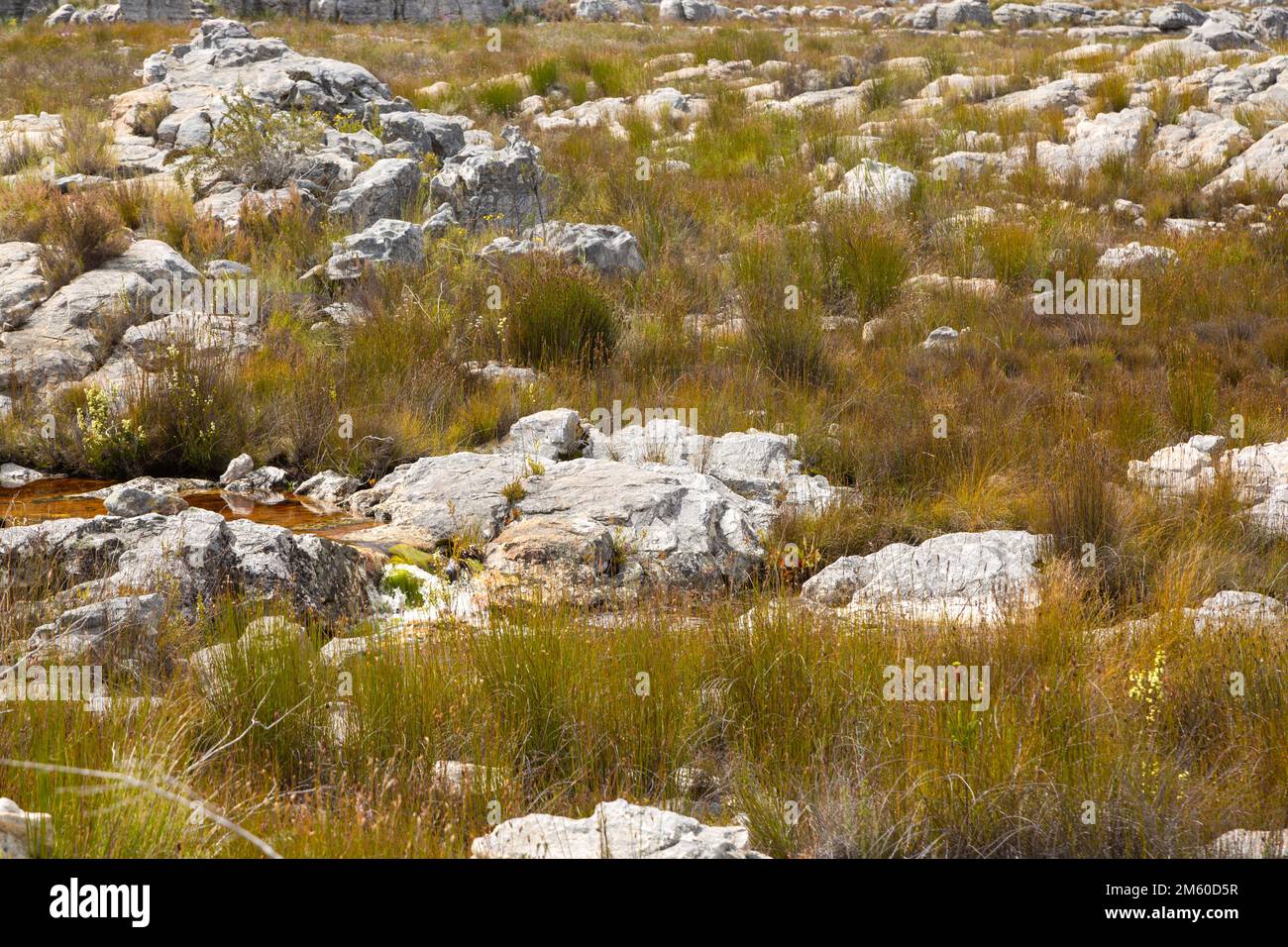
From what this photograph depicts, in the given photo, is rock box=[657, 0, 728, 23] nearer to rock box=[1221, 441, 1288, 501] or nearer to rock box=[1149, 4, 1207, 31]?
rock box=[1149, 4, 1207, 31]

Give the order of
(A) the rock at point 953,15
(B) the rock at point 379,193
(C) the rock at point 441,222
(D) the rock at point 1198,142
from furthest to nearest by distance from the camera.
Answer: (A) the rock at point 953,15 < (D) the rock at point 1198,142 < (B) the rock at point 379,193 < (C) the rock at point 441,222

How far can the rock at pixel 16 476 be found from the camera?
609 cm

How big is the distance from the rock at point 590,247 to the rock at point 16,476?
176 inches

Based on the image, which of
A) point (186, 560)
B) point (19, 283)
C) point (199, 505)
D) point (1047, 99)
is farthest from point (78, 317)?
point (1047, 99)

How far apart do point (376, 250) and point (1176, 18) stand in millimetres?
27307

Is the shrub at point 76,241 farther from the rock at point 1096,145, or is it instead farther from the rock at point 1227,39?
the rock at point 1227,39

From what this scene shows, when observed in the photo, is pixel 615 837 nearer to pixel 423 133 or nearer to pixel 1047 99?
pixel 423 133

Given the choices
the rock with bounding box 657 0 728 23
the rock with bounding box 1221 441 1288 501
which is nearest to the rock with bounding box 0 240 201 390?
the rock with bounding box 1221 441 1288 501

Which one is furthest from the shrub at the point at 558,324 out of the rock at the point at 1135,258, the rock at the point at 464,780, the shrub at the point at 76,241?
the rock at the point at 464,780

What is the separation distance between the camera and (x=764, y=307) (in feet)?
28.7

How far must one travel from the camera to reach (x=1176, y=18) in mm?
28062

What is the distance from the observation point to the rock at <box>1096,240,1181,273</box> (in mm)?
10016
